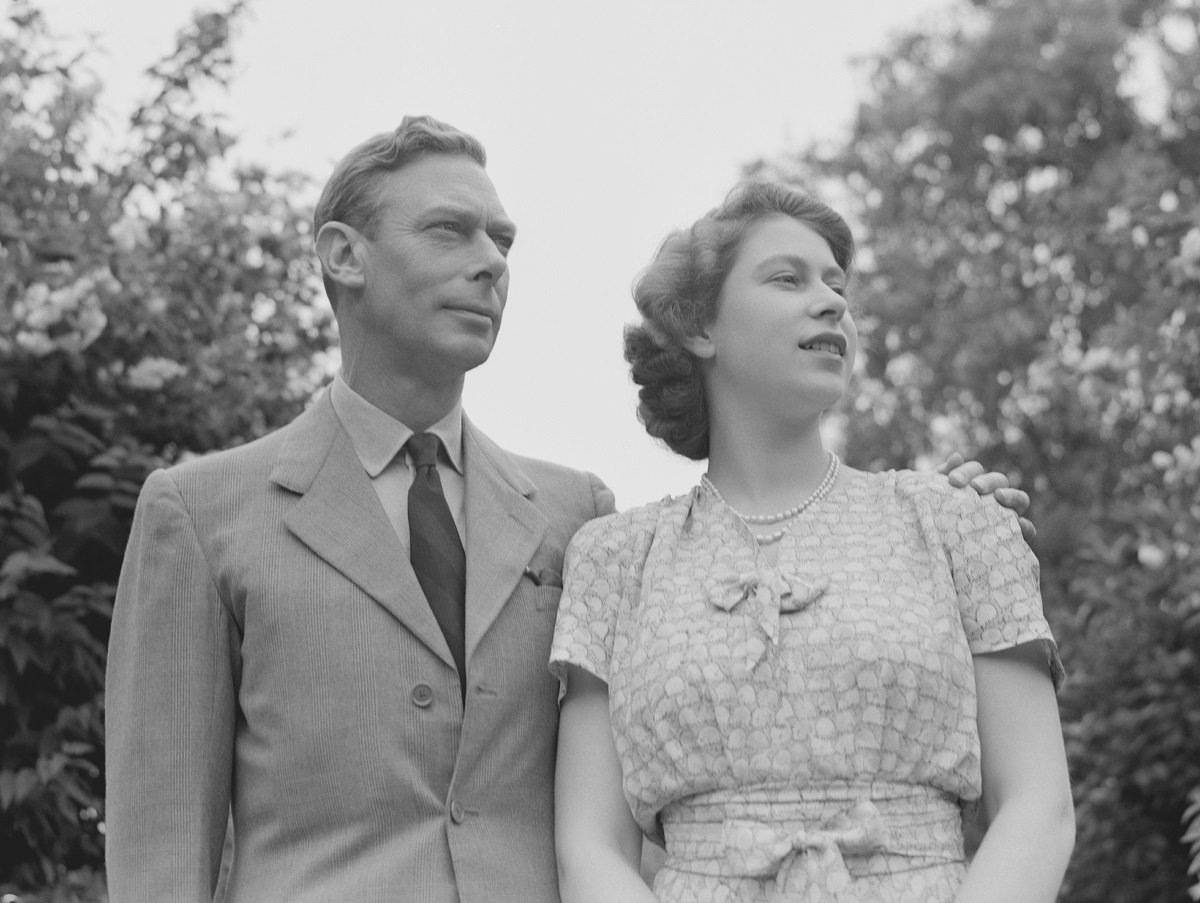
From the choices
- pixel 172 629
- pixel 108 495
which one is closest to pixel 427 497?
pixel 172 629

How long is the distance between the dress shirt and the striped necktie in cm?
2

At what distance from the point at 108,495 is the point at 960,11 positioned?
48.3ft

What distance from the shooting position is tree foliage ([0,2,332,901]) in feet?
17.5

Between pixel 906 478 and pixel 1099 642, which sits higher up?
pixel 1099 642

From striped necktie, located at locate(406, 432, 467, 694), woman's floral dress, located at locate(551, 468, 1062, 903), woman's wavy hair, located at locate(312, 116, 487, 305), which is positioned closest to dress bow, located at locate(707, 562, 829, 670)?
woman's floral dress, located at locate(551, 468, 1062, 903)

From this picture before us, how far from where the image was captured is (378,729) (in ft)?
10.0

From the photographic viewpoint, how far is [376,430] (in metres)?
3.36

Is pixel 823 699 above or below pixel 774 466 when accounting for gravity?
below

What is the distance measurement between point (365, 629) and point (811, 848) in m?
0.80

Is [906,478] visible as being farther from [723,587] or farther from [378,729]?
[378,729]

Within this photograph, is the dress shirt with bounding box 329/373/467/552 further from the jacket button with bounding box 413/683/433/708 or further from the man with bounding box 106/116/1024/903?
the jacket button with bounding box 413/683/433/708

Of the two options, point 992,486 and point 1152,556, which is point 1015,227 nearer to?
point 1152,556

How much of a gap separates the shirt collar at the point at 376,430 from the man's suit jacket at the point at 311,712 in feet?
0.35

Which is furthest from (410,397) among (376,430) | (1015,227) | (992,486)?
(1015,227)
